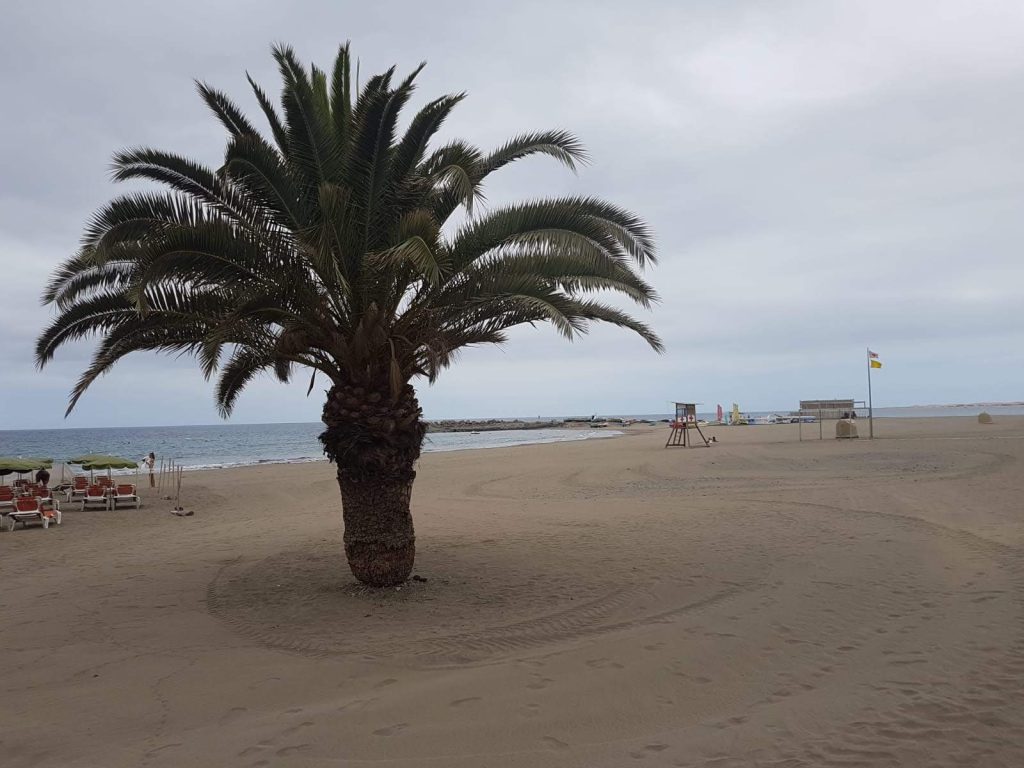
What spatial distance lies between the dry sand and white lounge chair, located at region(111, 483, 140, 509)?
418 centimetres

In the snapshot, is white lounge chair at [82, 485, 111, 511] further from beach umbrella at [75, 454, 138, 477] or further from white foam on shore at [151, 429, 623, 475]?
white foam on shore at [151, 429, 623, 475]

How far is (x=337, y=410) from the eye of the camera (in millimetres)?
7289

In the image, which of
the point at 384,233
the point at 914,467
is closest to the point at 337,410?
the point at 384,233

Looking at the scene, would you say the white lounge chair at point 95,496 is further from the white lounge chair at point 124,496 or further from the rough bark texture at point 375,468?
the rough bark texture at point 375,468

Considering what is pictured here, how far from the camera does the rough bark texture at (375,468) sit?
23.8ft

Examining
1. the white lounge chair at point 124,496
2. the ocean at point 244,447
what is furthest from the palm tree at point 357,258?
the ocean at point 244,447

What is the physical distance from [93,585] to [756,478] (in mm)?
16091

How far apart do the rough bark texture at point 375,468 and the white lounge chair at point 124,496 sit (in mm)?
12356

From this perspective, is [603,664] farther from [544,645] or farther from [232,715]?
[232,715]

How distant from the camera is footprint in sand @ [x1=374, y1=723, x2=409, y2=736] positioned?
4.35 metres

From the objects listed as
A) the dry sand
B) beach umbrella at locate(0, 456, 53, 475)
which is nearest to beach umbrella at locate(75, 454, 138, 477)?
beach umbrella at locate(0, 456, 53, 475)

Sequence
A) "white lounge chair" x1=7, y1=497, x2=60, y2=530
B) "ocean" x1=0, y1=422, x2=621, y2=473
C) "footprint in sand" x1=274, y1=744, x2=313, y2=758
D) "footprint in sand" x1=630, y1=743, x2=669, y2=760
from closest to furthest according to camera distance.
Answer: "footprint in sand" x1=630, y1=743, x2=669, y2=760, "footprint in sand" x1=274, y1=744, x2=313, y2=758, "white lounge chair" x1=7, y1=497, x2=60, y2=530, "ocean" x1=0, y1=422, x2=621, y2=473

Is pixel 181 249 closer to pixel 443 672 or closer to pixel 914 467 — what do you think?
pixel 443 672

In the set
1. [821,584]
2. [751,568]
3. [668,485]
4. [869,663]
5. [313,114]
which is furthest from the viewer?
[668,485]
